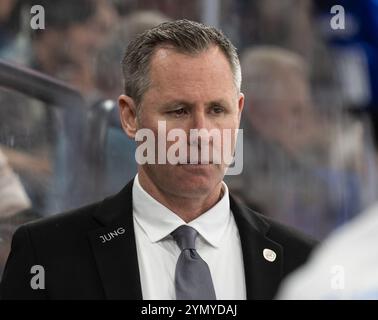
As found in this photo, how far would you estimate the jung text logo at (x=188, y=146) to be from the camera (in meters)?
1.38

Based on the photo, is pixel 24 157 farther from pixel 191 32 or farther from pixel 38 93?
pixel 191 32

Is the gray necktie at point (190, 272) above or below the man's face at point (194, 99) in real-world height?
below

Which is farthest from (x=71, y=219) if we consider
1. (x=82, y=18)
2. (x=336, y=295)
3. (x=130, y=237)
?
(x=336, y=295)

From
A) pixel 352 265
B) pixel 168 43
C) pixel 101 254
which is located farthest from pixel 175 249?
pixel 352 265

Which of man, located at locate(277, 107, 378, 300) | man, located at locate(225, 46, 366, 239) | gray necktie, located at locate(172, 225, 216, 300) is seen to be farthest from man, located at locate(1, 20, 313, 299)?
man, located at locate(277, 107, 378, 300)

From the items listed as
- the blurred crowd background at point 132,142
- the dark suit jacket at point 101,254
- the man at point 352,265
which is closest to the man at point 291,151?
the blurred crowd background at point 132,142

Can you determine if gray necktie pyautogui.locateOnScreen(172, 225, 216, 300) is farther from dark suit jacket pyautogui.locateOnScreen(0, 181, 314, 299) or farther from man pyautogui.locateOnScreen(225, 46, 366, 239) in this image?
man pyautogui.locateOnScreen(225, 46, 366, 239)

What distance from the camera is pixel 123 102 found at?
58.9 inches

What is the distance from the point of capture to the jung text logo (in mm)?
1384

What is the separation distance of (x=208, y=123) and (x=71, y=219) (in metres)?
0.34

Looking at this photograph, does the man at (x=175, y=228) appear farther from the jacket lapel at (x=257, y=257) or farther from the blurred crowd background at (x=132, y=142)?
the blurred crowd background at (x=132, y=142)

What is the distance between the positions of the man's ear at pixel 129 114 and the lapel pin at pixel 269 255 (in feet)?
1.12

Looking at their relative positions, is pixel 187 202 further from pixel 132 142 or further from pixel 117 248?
pixel 132 142

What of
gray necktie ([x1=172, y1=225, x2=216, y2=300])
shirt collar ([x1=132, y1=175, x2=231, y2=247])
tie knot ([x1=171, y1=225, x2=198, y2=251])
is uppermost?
shirt collar ([x1=132, y1=175, x2=231, y2=247])
